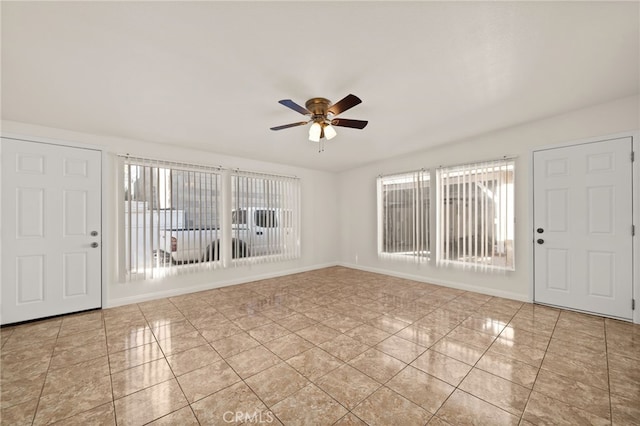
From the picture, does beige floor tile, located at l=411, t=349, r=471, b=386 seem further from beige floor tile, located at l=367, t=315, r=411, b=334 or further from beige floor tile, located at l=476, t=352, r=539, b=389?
beige floor tile, located at l=367, t=315, r=411, b=334

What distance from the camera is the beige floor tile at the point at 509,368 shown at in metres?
1.95

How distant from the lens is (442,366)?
7.02 feet

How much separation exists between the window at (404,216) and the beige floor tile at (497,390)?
2940 millimetres

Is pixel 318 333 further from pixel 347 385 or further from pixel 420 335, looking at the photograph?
pixel 420 335

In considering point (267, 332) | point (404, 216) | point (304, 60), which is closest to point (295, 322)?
point (267, 332)

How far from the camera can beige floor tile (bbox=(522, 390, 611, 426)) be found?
1552 mm

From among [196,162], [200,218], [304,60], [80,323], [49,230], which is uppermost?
[304,60]

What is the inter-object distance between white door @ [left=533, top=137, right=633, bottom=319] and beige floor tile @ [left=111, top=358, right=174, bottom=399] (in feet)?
14.9

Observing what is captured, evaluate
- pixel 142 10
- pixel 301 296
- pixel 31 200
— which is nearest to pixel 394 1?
pixel 142 10

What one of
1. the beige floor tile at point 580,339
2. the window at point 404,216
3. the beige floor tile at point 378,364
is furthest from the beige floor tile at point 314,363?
the window at point 404,216

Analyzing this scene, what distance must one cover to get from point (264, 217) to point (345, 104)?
11.1 feet

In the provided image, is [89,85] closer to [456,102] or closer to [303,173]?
[456,102]

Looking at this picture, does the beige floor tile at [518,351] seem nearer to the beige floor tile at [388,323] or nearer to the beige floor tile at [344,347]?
the beige floor tile at [388,323]

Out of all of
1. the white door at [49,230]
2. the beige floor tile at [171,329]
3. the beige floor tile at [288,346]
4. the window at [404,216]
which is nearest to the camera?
the beige floor tile at [288,346]
